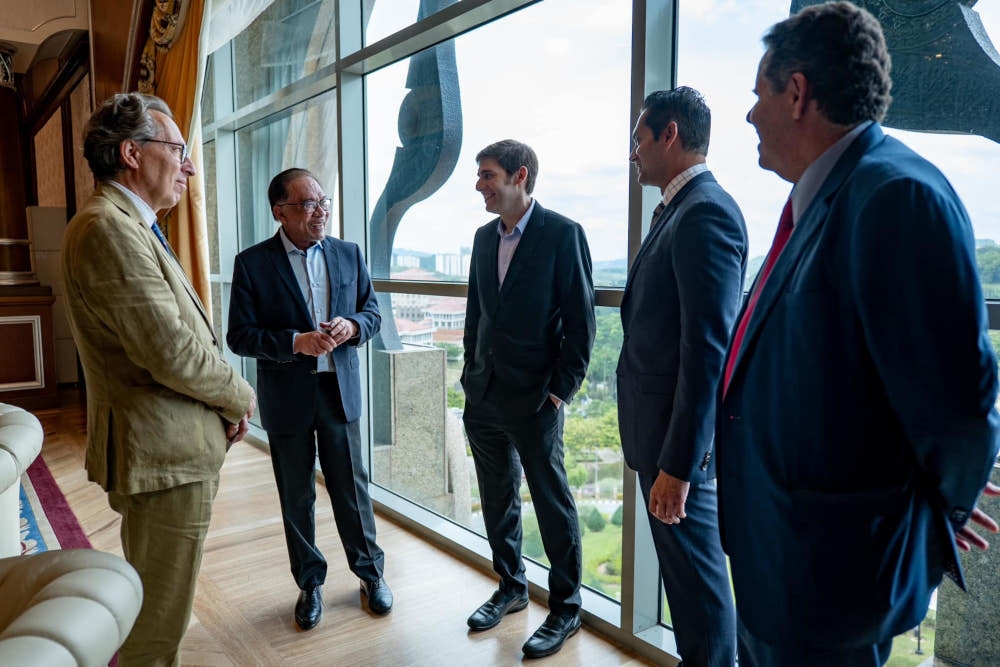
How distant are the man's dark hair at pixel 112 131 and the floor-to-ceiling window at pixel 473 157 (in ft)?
4.38

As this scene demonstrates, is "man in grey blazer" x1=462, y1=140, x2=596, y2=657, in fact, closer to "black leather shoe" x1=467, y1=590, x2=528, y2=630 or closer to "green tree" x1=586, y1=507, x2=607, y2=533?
"black leather shoe" x1=467, y1=590, x2=528, y2=630

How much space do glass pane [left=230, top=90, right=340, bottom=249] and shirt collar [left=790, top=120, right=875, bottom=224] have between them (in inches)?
111

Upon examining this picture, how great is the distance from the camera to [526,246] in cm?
220

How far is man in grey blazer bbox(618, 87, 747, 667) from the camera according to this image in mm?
1540

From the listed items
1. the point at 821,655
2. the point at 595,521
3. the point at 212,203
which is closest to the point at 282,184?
the point at 595,521

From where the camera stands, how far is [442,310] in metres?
3.30

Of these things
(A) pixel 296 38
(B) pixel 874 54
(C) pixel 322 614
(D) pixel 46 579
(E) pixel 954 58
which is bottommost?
(C) pixel 322 614

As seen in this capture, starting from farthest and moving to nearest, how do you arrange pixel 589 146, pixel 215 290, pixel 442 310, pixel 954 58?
pixel 215 290
pixel 442 310
pixel 589 146
pixel 954 58

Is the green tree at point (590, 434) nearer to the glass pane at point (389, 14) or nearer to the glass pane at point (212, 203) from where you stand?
the glass pane at point (389, 14)

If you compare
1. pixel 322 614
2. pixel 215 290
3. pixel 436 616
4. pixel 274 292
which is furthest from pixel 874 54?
pixel 215 290

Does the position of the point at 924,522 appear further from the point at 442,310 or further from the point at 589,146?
the point at 442,310

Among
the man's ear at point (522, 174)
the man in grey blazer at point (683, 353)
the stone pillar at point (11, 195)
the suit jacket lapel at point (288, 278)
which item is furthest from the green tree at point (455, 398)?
the stone pillar at point (11, 195)

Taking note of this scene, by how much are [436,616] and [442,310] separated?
4.57 feet

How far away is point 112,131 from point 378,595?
175 centimetres
